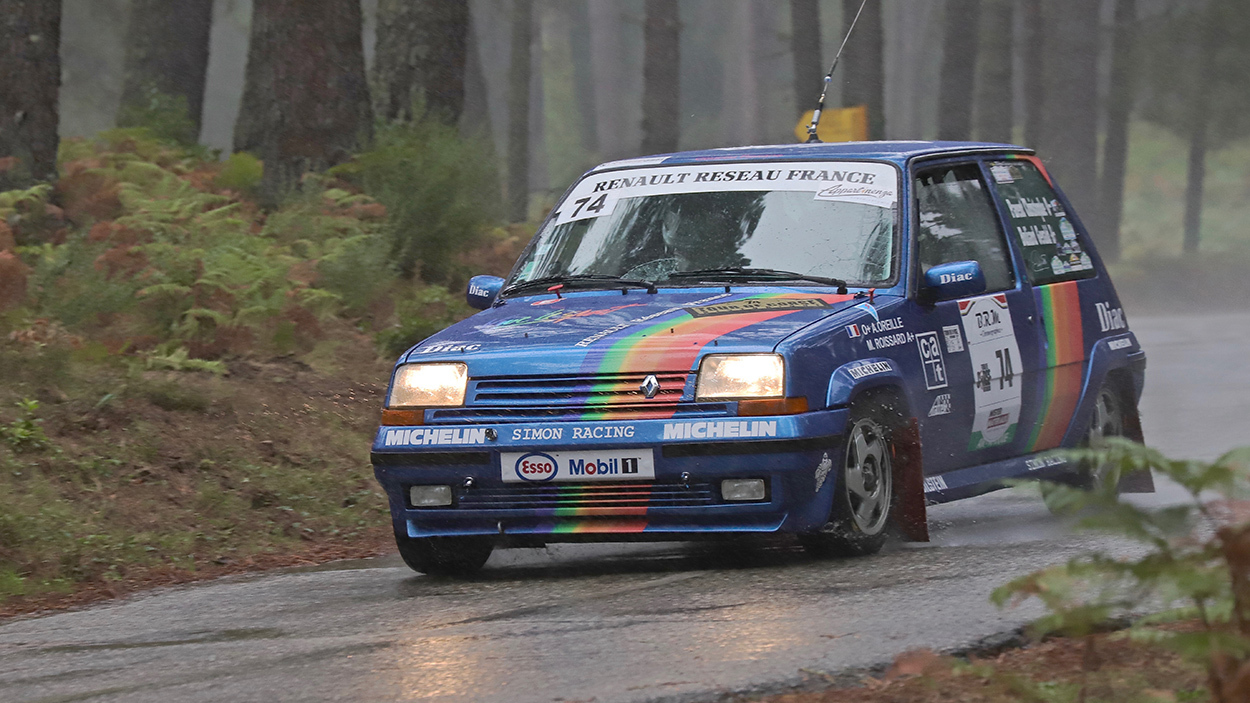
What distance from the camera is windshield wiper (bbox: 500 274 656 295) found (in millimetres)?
8156

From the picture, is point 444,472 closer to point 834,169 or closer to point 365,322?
point 834,169

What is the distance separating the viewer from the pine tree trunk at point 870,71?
3203 cm

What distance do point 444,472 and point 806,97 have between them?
97.5ft

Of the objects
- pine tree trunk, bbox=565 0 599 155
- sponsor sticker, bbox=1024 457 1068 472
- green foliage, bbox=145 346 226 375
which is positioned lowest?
sponsor sticker, bbox=1024 457 1068 472

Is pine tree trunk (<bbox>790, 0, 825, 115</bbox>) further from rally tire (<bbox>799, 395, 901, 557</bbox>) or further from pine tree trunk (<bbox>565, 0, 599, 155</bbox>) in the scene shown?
pine tree trunk (<bbox>565, 0, 599, 155</bbox>)

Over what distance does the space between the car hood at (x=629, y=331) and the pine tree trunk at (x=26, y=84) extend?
6.86 meters

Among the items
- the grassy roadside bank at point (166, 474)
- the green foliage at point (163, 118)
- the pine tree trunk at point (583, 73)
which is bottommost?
the grassy roadside bank at point (166, 474)

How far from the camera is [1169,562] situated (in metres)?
3.88

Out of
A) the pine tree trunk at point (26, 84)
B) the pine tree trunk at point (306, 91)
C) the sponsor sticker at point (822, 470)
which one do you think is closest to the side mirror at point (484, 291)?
the sponsor sticker at point (822, 470)

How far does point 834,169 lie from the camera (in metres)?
8.45

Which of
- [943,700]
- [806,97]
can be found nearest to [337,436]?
[943,700]

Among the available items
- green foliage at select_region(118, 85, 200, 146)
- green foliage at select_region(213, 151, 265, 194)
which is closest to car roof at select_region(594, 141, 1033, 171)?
green foliage at select_region(213, 151, 265, 194)

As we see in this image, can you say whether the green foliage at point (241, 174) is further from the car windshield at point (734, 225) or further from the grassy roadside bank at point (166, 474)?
the car windshield at point (734, 225)

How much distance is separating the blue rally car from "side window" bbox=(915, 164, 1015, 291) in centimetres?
1
